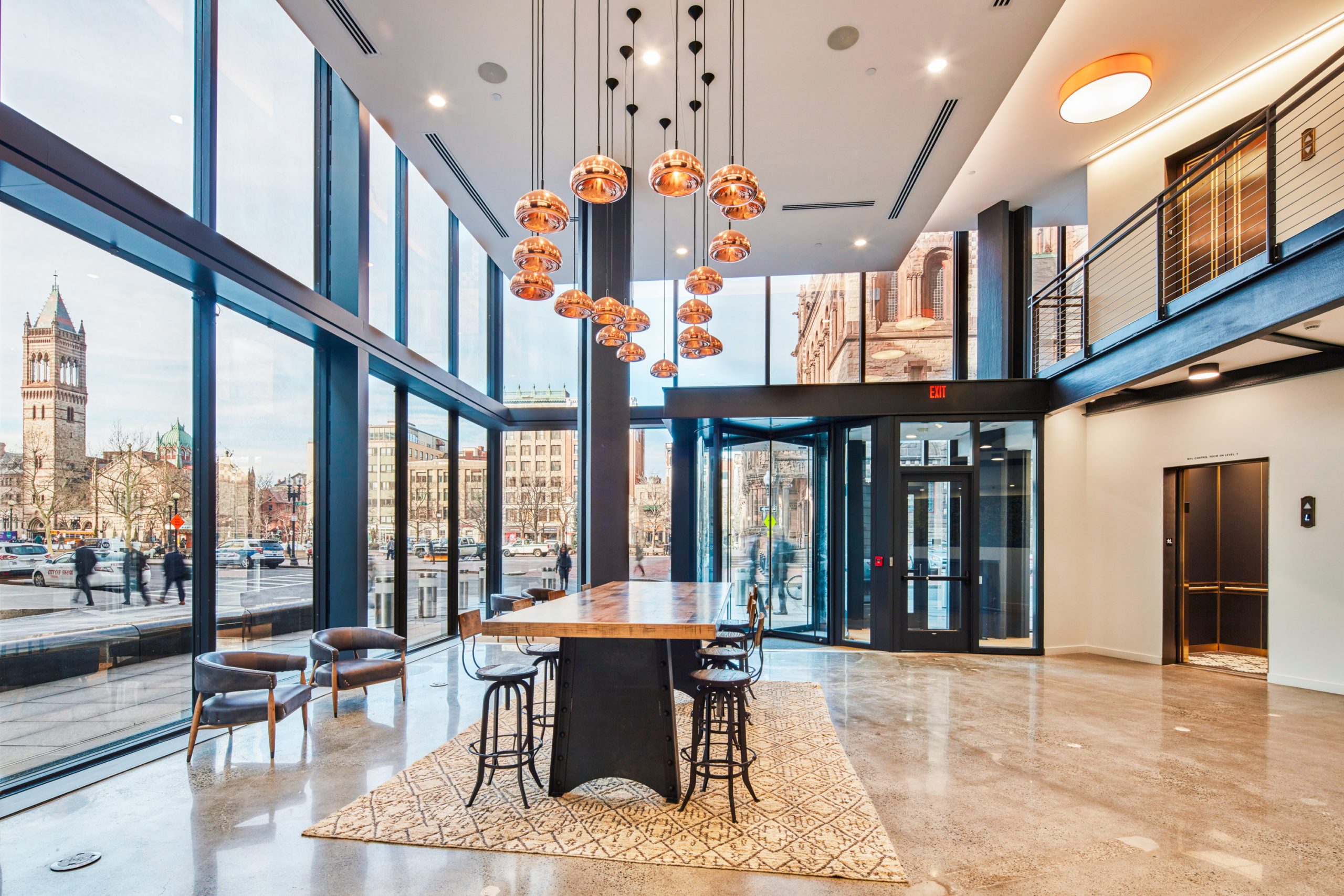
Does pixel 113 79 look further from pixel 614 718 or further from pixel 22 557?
pixel 614 718

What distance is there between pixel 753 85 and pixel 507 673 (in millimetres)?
4282

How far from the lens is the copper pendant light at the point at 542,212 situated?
3.59 m

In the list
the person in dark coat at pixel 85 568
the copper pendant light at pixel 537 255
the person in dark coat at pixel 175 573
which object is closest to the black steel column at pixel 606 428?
the copper pendant light at pixel 537 255

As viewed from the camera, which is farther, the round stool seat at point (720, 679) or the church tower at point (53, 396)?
the church tower at point (53, 396)

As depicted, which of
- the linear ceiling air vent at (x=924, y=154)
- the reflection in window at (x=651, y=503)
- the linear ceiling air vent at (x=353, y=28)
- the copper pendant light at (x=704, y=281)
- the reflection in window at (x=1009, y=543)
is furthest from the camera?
the reflection in window at (x=651, y=503)

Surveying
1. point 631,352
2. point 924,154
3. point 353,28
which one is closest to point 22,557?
point 353,28

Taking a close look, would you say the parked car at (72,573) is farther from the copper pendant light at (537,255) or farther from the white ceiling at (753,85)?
the white ceiling at (753,85)

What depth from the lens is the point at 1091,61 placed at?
20.3 feet

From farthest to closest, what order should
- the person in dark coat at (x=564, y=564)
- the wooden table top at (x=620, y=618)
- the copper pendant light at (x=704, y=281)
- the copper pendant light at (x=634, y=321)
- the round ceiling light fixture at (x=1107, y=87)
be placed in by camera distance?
the person in dark coat at (x=564, y=564), the round ceiling light fixture at (x=1107, y=87), the copper pendant light at (x=634, y=321), the copper pendant light at (x=704, y=281), the wooden table top at (x=620, y=618)

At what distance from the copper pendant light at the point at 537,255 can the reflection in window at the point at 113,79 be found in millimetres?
2381

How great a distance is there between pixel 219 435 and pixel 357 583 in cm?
176

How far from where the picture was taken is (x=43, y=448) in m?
3.86

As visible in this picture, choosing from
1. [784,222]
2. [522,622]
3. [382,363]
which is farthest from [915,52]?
[382,363]

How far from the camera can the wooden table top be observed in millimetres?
3312
